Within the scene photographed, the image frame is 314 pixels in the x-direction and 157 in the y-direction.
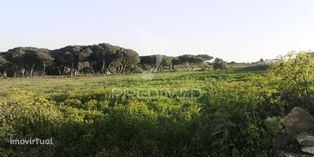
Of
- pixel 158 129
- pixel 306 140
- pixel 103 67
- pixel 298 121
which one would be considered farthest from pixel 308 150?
pixel 103 67

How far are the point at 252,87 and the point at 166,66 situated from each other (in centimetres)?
9577

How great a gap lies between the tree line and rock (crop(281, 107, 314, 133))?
82466 mm

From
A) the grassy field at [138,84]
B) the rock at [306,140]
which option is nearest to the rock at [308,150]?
the rock at [306,140]

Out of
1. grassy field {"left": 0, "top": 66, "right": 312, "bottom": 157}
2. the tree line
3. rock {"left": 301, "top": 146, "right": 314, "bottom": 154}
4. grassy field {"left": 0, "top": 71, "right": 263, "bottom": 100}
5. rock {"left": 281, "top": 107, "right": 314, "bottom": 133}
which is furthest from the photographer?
the tree line

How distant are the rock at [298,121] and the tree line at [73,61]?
8247 centimetres

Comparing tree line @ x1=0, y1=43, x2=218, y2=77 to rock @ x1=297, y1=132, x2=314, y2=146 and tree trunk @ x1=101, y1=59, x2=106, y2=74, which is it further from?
rock @ x1=297, y1=132, x2=314, y2=146

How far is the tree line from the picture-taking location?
8925 cm

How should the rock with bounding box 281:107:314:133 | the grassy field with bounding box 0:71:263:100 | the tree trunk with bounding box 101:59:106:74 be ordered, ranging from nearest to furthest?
the rock with bounding box 281:107:314:133 < the grassy field with bounding box 0:71:263:100 < the tree trunk with bounding box 101:59:106:74

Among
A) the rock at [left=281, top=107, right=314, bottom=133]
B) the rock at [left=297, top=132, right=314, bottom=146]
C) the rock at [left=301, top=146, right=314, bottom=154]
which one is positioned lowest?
the rock at [left=301, top=146, right=314, bottom=154]

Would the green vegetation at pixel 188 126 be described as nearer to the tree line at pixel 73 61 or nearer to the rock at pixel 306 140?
the rock at pixel 306 140

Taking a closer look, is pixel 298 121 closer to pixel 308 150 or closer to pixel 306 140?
pixel 306 140

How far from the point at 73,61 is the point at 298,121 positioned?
285ft

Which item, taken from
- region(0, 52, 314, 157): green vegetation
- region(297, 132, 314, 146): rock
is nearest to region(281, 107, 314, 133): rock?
region(0, 52, 314, 157): green vegetation

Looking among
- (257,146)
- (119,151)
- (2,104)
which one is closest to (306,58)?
(257,146)
